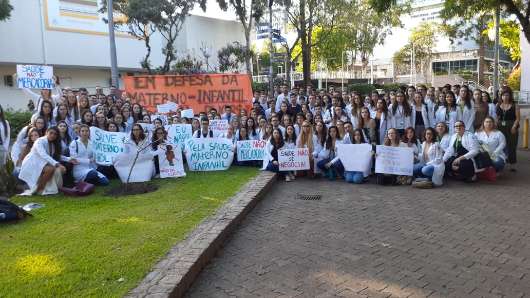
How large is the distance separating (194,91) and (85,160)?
5.84 meters

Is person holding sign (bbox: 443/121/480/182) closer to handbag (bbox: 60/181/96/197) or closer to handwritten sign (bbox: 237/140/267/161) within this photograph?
handwritten sign (bbox: 237/140/267/161)

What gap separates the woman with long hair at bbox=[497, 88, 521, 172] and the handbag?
8.80 m

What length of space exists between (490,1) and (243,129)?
7.15 metres

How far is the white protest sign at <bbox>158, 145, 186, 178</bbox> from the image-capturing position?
10.1 metres

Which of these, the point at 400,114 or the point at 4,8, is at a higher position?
the point at 4,8

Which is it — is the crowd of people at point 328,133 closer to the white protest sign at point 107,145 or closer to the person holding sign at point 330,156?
the person holding sign at point 330,156

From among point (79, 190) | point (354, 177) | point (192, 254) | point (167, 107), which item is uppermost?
point (167, 107)

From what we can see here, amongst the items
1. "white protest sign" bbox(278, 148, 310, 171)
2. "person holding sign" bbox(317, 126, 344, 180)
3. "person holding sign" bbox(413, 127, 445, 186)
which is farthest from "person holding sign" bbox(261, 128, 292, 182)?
"person holding sign" bbox(413, 127, 445, 186)

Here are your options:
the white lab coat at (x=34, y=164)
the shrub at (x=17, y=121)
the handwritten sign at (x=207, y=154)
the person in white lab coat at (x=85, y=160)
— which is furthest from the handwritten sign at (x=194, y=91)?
the white lab coat at (x=34, y=164)

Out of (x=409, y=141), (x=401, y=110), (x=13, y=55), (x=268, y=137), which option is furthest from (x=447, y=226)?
(x=13, y=55)

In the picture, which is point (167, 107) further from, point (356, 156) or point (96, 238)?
point (96, 238)

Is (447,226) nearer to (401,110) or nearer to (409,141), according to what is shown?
(409,141)

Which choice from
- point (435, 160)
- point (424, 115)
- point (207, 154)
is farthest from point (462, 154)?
point (207, 154)

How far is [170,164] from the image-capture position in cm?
1015
